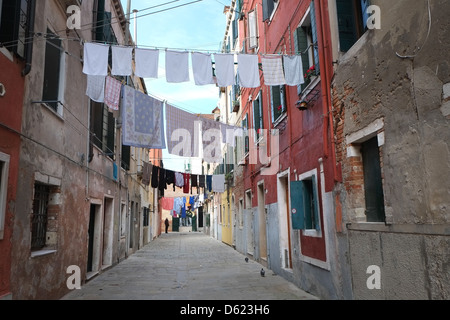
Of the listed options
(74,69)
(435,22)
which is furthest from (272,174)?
(435,22)

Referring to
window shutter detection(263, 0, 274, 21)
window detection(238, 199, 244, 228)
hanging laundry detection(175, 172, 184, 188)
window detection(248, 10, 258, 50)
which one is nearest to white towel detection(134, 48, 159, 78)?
window shutter detection(263, 0, 274, 21)

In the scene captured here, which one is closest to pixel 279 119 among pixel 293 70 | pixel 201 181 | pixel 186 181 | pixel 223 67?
pixel 293 70

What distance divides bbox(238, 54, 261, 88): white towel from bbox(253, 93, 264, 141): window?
3963 mm

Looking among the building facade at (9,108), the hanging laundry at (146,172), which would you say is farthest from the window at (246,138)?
the building facade at (9,108)

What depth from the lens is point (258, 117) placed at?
12180 millimetres

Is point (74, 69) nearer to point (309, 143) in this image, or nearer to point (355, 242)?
point (309, 143)

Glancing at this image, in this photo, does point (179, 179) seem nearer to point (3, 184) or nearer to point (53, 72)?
point (53, 72)

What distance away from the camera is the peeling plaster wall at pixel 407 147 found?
3.46 m

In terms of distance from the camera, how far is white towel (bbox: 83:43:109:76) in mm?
6320

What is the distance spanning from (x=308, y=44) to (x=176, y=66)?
116 inches

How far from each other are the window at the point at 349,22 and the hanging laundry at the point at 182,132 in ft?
17.1

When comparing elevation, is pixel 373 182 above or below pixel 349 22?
below

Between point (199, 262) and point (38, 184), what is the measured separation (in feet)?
24.0

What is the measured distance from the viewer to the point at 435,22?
3549 millimetres
